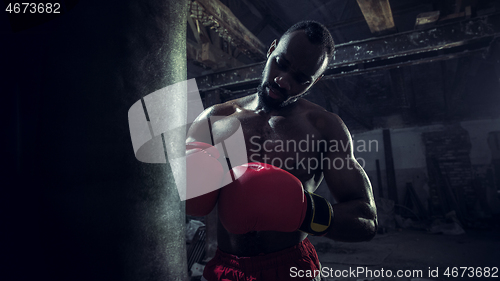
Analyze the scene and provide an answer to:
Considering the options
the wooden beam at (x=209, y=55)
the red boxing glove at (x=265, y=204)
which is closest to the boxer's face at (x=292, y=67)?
the red boxing glove at (x=265, y=204)

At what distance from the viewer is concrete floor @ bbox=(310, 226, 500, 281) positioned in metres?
3.98

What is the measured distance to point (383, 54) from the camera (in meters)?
3.29

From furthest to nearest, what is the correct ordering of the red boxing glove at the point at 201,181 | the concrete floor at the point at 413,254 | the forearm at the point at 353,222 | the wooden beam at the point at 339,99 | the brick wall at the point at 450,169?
the brick wall at the point at 450,169 → the wooden beam at the point at 339,99 → the concrete floor at the point at 413,254 → the forearm at the point at 353,222 → the red boxing glove at the point at 201,181

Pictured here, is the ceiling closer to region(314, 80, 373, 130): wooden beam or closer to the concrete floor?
region(314, 80, 373, 130): wooden beam

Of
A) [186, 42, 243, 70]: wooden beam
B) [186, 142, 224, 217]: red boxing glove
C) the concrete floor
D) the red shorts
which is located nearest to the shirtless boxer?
Result: the red shorts

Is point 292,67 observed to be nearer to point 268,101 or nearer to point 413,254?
point 268,101

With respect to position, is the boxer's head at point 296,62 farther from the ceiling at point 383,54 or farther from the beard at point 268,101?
the ceiling at point 383,54

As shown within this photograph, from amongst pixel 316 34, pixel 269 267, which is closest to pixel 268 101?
pixel 316 34

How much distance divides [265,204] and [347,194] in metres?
0.62

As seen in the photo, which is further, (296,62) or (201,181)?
(296,62)

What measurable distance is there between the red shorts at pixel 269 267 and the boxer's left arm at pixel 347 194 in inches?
8.8

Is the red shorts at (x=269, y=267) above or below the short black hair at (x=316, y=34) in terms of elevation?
below

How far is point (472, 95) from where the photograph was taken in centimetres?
760

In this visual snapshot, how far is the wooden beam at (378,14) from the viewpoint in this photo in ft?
8.90
